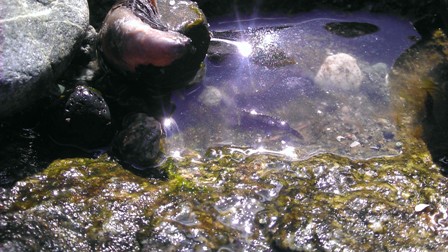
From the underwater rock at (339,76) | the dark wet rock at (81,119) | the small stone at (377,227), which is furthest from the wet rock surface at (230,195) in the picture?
the underwater rock at (339,76)

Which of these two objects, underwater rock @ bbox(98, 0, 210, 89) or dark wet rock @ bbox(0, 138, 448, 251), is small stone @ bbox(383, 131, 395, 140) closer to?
dark wet rock @ bbox(0, 138, 448, 251)

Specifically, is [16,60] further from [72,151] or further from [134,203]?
[134,203]

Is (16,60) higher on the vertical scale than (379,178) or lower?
higher

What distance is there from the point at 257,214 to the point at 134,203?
3.09 ft

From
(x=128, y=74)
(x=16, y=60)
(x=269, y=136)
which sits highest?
(x=16, y=60)

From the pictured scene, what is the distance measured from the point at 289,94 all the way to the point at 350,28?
158cm

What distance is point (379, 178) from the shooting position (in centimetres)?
384

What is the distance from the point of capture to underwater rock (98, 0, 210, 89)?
12.4 feet

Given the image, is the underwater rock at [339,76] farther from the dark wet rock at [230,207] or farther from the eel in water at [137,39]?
the eel in water at [137,39]

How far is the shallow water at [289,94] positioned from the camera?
4.42 m

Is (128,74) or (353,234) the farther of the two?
(128,74)

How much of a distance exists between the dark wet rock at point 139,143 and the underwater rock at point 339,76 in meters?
2.10

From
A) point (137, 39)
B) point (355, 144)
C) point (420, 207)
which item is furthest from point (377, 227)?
point (137, 39)

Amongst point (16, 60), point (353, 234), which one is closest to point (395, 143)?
point (353, 234)
